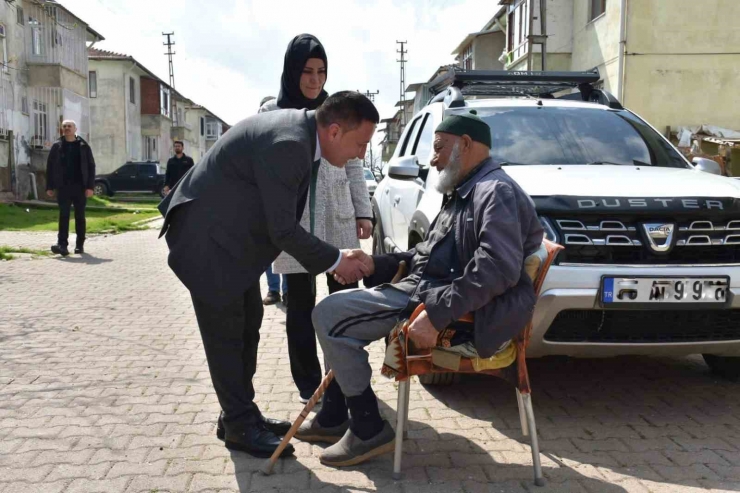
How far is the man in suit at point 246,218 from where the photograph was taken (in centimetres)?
319

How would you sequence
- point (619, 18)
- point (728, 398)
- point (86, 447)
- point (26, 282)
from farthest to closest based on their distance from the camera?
point (619, 18), point (26, 282), point (728, 398), point (86, 447)

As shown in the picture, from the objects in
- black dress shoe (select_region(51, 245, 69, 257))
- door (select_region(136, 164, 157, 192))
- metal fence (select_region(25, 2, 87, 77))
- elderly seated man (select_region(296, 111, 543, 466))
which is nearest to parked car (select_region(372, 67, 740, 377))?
elderly seated man (select_region(296, 111, 543, 466))

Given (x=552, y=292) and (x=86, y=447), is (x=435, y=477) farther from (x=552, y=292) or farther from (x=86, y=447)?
(x=86, y=447)

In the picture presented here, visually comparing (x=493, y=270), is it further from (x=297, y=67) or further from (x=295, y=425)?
(x=297, y=67)

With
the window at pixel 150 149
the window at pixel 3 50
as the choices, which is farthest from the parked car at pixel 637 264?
the window at pixel 150 149

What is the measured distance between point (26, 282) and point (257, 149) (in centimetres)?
698

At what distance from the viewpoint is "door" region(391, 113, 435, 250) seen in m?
5.27

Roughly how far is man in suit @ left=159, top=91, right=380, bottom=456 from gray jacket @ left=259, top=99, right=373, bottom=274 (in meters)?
0.74

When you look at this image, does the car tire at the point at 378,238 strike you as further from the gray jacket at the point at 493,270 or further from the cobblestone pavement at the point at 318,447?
the gray jacket at the point at 493,270

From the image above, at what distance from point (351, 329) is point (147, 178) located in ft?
123

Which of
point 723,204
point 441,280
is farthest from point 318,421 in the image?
point 723,204

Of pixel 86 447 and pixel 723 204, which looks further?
pixel 723 204

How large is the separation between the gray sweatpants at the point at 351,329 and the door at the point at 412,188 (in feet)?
5.97

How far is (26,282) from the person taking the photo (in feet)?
29.7
